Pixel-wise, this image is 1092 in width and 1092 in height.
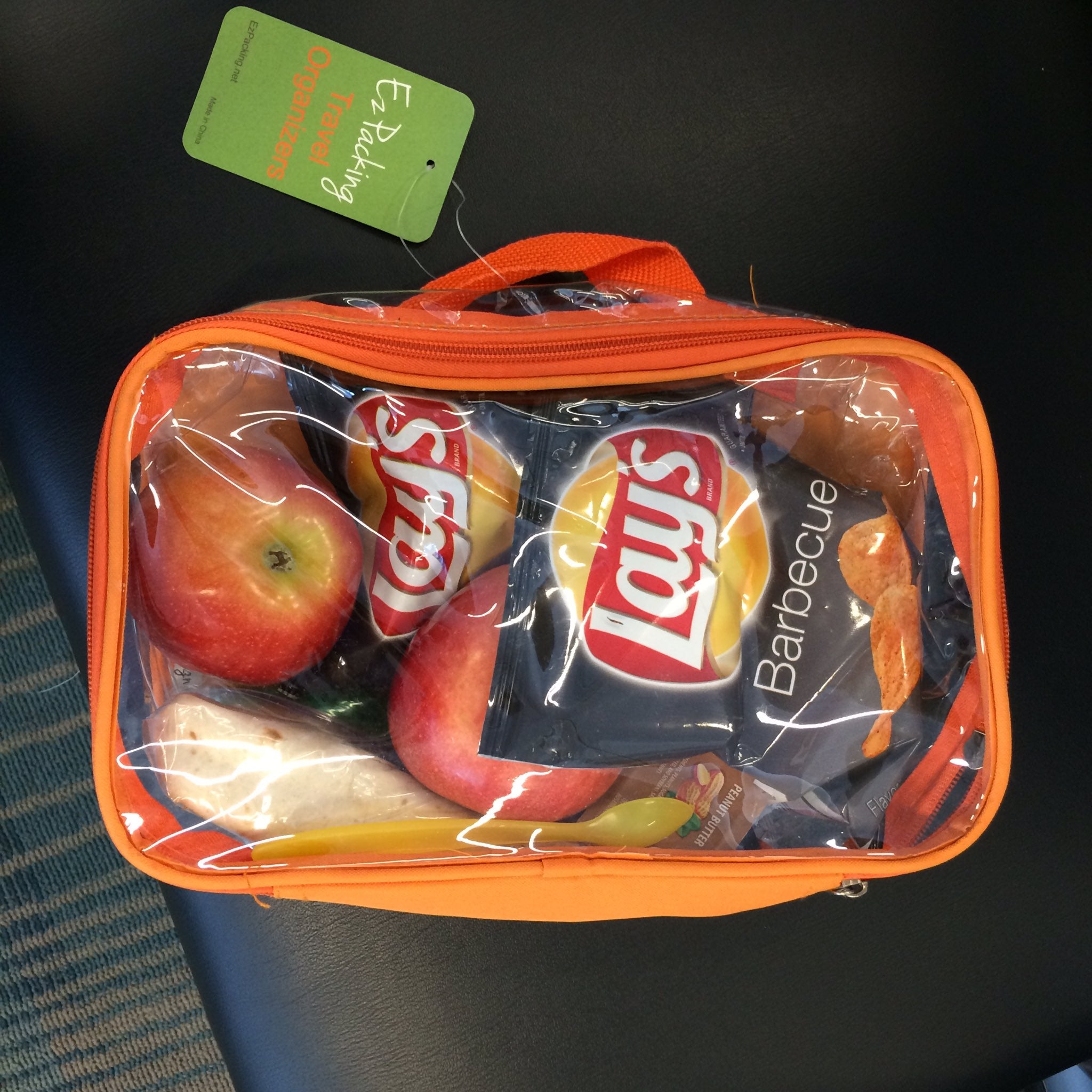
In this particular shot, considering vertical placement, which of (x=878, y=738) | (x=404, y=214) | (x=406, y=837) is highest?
(x=404, y=214)

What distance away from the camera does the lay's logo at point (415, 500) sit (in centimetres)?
50

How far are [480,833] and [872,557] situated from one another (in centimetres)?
29

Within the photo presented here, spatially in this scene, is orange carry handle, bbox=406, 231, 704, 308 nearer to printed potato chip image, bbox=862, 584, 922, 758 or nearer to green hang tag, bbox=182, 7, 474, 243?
green hang tag, bbox=182, 7, 474, 243

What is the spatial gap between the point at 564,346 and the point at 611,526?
0.11m

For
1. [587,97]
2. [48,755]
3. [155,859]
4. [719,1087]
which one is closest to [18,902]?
[48,755]

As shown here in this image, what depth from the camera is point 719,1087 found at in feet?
2.17

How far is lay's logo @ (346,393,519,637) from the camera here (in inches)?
19.8

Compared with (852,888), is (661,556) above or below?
above

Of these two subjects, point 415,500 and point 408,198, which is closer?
point 415,500

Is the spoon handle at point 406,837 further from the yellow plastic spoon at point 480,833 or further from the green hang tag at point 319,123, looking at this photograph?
the green hang tag at point 319,123

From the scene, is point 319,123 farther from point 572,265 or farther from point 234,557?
point 234,557

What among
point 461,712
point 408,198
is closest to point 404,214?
point 408,198

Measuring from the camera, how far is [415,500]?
50cm

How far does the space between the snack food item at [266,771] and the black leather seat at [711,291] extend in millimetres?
159
